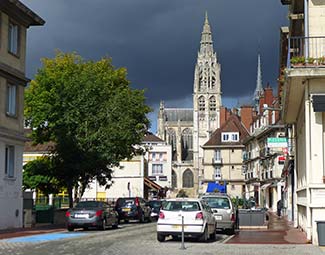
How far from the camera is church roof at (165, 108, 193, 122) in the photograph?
18975 centimetres

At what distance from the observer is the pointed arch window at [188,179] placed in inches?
6347

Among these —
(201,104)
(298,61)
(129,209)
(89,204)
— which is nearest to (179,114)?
(201,104)

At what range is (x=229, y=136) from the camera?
104 meters

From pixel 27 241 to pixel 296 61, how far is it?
11.5 metres

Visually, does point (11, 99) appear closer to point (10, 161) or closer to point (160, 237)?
point (10, 161)

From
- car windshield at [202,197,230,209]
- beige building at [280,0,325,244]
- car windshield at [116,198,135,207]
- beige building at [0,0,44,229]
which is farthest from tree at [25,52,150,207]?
beige building at [280,0,325,244]

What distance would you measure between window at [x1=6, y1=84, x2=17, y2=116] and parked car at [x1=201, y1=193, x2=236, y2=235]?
34.0ft

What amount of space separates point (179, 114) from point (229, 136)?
3481 inches

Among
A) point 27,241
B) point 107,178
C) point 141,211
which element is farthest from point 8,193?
point 141,211

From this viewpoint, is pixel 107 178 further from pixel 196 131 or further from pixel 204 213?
pixel 196 131

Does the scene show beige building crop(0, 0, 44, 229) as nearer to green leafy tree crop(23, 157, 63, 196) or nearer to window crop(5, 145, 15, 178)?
window crop(5, 145, 15, 178)

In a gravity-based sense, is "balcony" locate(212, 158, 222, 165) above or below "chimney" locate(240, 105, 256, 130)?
below

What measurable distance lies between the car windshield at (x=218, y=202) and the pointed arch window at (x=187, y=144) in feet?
489

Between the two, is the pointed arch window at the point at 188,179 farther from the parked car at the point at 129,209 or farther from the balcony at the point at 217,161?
the parked car at the point at 129,209
